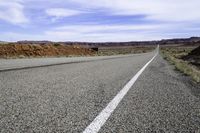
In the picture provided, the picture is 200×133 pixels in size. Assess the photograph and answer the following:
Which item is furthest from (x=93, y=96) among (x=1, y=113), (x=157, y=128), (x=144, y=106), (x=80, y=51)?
(x=80, y=51)

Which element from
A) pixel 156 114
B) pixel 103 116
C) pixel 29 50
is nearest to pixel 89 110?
pixel 103 116

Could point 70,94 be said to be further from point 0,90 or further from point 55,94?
point 0,90

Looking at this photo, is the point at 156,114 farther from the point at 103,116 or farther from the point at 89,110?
the point at 89,110

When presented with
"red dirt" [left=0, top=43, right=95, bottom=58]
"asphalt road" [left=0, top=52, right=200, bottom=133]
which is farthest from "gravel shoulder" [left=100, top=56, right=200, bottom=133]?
"red dirt" [left=0, top=43, right=95, bottom=58]

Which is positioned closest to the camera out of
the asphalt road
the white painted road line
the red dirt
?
the white painted road line

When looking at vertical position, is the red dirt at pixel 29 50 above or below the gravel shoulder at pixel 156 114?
below

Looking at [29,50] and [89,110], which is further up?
[89,110]

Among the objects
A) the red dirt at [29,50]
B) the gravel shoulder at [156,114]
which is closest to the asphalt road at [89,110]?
the gravel shoulder at [156,114]

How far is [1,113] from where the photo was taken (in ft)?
18.3

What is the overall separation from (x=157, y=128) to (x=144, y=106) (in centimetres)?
175

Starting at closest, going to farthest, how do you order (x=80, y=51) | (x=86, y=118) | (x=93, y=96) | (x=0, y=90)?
(x=86, y=118), (x=93, y=96), (x=0, y=90), (x=80, y=51)

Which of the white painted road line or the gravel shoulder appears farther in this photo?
the gravel shoulder

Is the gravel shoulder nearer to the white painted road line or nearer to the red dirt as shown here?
the white painted road line

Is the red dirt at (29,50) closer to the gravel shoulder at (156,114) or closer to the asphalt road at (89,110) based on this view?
the asphalt road at (89,110)
